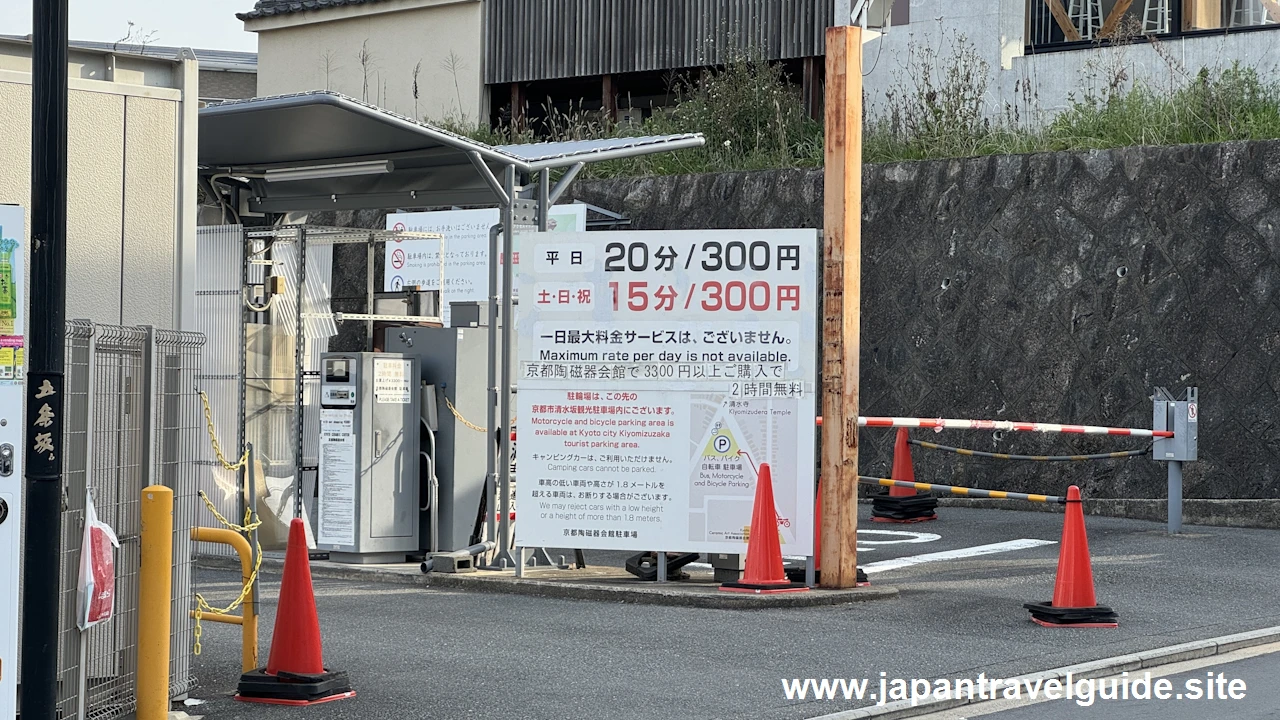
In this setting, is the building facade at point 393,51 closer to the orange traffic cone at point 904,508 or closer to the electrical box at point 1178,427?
the orange traffic cone at point 904,508

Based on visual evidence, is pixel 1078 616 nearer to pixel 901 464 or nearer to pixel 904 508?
pixel 904 508

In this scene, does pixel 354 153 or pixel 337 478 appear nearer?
pixel 337 478

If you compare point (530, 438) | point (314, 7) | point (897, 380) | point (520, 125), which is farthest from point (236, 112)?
point (314, 7)

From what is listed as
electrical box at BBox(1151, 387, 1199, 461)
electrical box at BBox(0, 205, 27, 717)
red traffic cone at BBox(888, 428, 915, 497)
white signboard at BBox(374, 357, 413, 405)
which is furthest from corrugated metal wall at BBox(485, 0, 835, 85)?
electrical box at BBox(0, 205, 27, 717)

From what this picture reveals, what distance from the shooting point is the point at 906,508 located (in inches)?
631

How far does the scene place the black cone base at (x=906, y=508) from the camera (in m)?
16.0

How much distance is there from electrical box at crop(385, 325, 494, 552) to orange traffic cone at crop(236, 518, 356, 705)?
202 inches

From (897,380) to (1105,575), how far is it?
680 centimetres

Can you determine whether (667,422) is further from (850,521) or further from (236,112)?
(236,112)

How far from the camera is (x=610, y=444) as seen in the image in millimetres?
→ 11164

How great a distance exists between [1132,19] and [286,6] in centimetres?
1616

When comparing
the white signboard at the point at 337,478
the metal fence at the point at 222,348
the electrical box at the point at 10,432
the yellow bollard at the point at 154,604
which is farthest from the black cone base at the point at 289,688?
the metal fence at the point at 222,348

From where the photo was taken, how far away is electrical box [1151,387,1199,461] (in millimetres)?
14375

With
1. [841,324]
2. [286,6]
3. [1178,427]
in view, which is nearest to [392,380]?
[841,324]
